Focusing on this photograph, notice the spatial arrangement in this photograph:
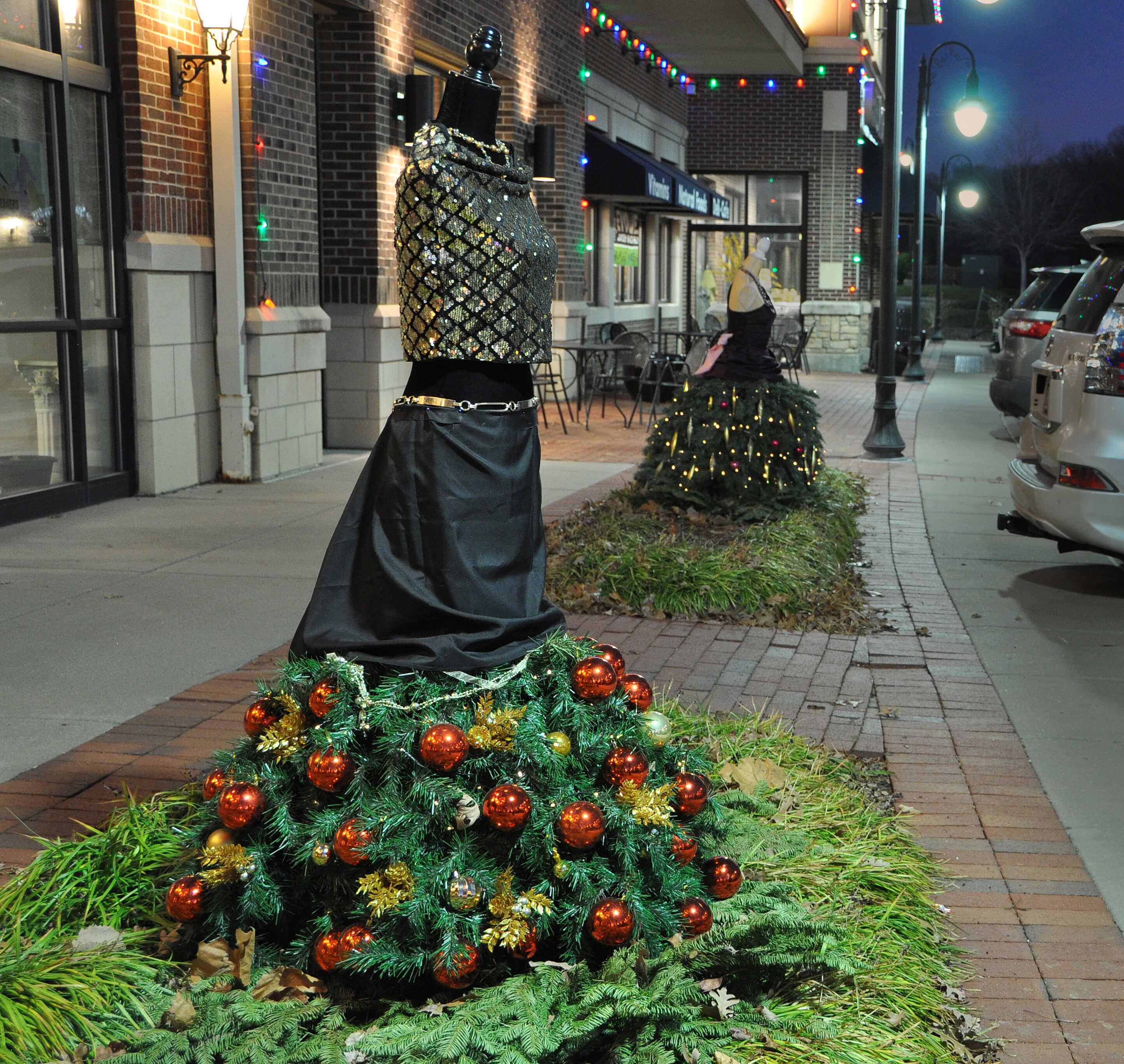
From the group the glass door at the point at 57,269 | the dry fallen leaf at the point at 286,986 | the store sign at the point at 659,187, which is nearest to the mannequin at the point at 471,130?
the dry fallen leaf at the point at 286,986

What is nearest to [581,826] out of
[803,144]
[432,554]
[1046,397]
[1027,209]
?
[432,554]

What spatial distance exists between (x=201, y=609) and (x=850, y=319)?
2246cm

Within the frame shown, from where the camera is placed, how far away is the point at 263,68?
32.0ft

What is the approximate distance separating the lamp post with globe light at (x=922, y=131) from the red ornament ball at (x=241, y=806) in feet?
70.8

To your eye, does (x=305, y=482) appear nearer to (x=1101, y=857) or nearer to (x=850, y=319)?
(x=1101, y=857)

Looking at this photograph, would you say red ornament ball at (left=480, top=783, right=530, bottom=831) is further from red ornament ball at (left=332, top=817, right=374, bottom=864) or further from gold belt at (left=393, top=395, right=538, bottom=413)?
gold belt at (left=393, top=395, right=538, bottom=413)

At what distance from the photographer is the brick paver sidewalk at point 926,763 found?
313 cm

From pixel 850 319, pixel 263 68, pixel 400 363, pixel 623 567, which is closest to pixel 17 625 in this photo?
pixel 623 567

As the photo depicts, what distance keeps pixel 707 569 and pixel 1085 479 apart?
→ 1.99 metres

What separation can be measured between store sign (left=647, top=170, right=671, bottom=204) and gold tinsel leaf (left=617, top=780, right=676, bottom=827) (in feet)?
53.9

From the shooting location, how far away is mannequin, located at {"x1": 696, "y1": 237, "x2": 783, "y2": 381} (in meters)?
8.80

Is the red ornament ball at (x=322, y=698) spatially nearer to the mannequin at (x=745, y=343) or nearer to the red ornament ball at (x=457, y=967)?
the red ornament ball at (x=457, y=967)

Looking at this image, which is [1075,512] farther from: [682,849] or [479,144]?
[479,144]

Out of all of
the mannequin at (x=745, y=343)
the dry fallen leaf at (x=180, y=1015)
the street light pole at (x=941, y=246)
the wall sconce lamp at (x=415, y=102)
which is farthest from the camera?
the street light pole at (x=941, y=246)
